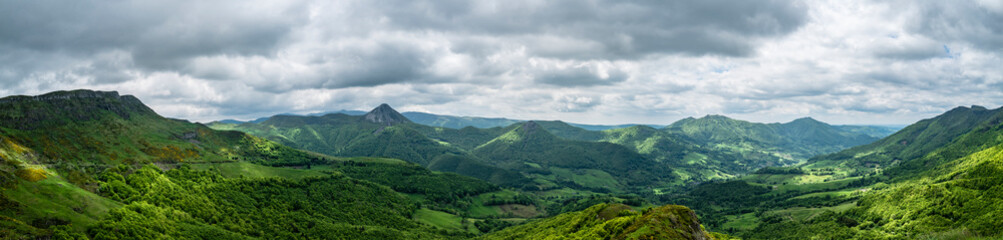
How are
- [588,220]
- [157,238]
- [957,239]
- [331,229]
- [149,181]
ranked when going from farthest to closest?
[331,229] → [149,181] → [588,220] → [157,238] → [957,239]

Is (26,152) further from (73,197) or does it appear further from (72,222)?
(72,222)

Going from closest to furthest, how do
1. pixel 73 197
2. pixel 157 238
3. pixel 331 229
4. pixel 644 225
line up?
pixel 644 225 < pixel 73 197 < pixel 157 238 < pixel 331 229

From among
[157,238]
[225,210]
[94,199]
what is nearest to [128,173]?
[225,210]

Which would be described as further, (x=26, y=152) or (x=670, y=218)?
(x=26, y=152)

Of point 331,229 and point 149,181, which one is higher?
point 149,181

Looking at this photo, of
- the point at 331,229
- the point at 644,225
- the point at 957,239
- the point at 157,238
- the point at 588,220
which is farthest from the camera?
the point at 331,229

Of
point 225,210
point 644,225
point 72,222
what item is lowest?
point 225,210

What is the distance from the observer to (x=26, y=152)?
16550 cm

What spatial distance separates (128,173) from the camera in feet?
542

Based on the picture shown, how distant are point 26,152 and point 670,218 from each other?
23600 cm

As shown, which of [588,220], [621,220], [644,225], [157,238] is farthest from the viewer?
[588,220]

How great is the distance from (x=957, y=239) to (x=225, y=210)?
815ft

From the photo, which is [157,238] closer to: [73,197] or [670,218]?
[73,197]

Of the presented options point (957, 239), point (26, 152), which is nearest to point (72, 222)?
point (26, 152)
